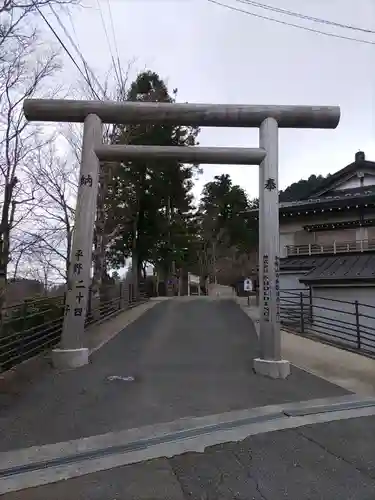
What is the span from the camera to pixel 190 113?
859 cm

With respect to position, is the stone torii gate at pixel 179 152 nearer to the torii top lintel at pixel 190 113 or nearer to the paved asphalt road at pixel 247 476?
the torii top lintel at pixel 190 113

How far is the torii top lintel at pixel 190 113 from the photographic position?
28.1 ft

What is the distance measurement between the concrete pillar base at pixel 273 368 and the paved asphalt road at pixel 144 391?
171 mm

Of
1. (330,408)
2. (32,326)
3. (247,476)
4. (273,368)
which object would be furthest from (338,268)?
(247,476)

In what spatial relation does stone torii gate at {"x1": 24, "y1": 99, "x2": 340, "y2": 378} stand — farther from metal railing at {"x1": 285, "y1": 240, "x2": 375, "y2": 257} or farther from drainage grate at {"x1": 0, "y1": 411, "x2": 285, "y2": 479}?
metal railing at {"x1": 285, "y1": 240, "x2": 375, "y2": 257}

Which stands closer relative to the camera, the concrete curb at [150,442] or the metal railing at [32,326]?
the concrete curb at [150,442]

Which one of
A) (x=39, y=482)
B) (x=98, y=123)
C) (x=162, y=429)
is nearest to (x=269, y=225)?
(x=98, y=123)

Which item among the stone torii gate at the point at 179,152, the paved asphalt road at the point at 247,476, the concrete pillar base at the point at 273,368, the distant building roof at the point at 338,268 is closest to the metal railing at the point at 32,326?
the stone torii gate at the point at 179,152

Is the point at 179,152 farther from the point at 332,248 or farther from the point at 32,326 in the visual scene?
the point at 332,248

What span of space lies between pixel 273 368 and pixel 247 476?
165 inches

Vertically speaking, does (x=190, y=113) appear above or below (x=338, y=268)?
above

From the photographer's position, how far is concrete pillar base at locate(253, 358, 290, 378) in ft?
25.1

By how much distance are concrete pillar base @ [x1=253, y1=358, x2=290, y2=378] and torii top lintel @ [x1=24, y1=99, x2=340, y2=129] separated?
4924 millimetres

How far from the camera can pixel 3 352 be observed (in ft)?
24.3
